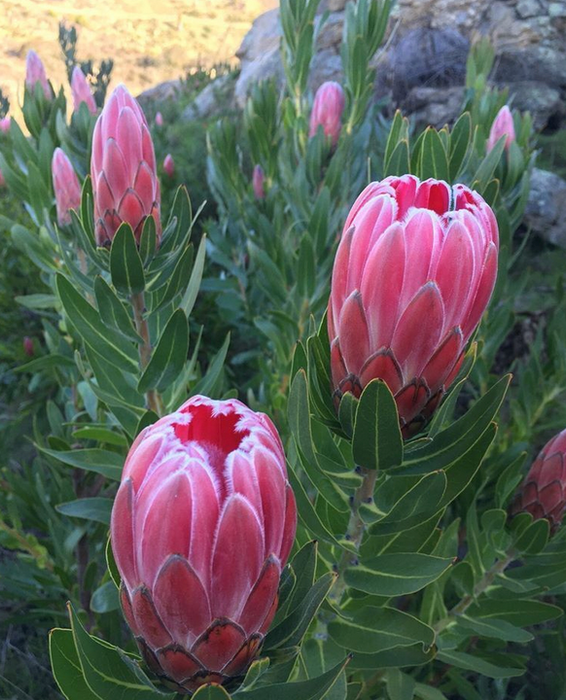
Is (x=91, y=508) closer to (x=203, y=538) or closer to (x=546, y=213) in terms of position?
(x=203, y=538)

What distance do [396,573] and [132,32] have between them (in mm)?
26937

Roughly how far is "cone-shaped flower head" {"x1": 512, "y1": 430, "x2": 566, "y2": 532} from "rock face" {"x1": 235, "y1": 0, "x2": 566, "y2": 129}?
16.6ft

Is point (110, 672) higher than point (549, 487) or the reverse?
higher

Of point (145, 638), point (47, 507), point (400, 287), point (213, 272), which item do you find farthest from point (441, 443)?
point (213, 272)

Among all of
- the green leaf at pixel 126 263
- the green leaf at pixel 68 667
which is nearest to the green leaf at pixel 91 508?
the green leaf at pixel 126 263

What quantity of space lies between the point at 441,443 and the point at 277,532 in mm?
266

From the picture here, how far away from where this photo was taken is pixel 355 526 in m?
0.88

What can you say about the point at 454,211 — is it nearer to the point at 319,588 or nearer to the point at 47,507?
the point at 319,588

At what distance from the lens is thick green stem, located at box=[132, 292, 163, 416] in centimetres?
118

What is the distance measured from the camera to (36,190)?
1888 millimetres

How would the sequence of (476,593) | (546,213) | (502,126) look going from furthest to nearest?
(546,213) → (502,126) → (476,593)

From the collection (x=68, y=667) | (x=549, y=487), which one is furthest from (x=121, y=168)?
(x=549, y=487)

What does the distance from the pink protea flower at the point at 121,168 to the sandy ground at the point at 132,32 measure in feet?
65.4

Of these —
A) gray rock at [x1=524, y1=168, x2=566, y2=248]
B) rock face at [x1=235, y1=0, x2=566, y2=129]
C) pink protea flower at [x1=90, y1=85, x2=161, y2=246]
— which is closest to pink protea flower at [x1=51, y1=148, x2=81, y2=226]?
pink protea flower at [x1=90, y1=85, x2=161, y2=246]
